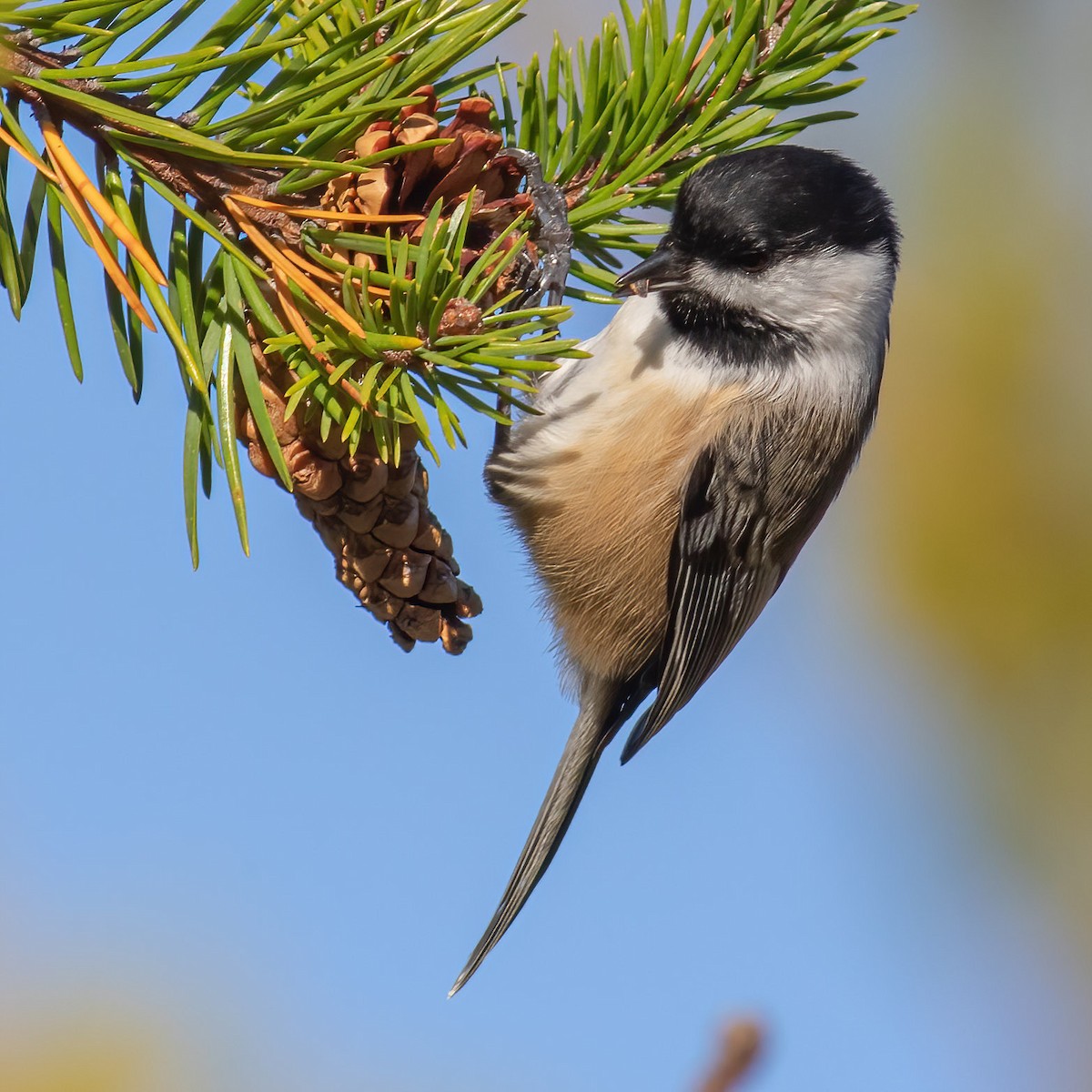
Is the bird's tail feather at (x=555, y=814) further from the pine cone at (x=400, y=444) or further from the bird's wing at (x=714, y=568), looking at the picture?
the pine cone at (x=400, y=444)

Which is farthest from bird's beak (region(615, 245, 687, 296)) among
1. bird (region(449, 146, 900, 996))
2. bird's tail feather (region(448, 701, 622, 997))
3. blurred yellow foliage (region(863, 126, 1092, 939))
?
blurred yellow foliage (region(863, 126, 1092, 939))

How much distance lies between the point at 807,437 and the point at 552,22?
3.47ft

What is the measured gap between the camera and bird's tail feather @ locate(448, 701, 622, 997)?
1.71m

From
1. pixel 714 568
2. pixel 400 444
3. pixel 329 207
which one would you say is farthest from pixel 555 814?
pixel 329 207

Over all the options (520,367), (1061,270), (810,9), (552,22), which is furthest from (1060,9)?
(520,367)

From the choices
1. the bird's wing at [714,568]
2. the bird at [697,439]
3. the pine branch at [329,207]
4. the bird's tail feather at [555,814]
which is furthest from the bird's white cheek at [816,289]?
the bird's tail feather at [555,814]

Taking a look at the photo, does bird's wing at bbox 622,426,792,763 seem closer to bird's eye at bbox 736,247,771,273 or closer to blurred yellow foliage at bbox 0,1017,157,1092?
bird's eye at bbox 736,247,771,273

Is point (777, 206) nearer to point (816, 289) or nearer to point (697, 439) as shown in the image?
point (816, 289)

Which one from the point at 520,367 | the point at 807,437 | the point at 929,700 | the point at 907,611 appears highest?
the point at 520,367

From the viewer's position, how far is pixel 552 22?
2.31 m

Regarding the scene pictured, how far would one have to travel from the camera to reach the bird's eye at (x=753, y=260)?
5.05ft

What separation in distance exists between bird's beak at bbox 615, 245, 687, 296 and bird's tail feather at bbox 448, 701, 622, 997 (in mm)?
687

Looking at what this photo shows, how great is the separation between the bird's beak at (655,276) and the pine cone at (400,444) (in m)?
0.21

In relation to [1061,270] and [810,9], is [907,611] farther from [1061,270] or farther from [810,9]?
[810,9]
